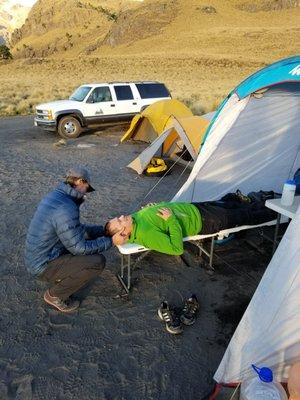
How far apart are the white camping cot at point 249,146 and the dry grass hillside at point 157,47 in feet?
38.1

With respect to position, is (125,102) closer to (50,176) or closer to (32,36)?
(50,176)

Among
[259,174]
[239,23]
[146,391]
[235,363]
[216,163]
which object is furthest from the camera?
[239,23]

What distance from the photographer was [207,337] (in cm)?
430

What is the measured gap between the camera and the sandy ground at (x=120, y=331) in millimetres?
3738

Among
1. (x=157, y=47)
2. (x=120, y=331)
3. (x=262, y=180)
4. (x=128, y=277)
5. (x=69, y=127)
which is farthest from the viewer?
(x=157, y=47)

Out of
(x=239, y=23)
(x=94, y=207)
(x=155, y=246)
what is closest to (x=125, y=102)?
(x=94, y=207)

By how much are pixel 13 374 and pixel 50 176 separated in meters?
6.45

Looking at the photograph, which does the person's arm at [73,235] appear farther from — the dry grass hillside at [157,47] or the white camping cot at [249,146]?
the dry grass hillside at [157,47]

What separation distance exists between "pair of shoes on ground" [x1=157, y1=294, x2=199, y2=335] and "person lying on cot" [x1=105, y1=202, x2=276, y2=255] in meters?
0.58

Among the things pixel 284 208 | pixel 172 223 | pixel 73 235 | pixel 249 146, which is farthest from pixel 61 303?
pixel 249 146

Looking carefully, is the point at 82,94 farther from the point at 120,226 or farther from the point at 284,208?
the point at 284,208

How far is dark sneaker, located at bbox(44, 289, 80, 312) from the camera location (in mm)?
4684

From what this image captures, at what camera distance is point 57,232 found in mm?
4309

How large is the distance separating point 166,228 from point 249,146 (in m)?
2.98
